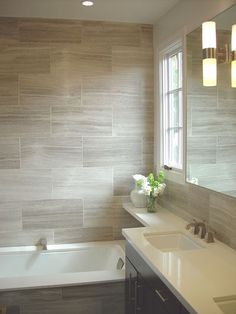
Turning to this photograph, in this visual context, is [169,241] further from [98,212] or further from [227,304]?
[98,212]

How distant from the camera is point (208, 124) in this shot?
2555mm

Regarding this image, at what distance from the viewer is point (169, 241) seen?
2541 millimetres

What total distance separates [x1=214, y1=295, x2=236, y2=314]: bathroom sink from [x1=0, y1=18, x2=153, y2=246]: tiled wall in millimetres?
2107

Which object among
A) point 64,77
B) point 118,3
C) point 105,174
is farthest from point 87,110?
point 118,3

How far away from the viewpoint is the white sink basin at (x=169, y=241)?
8.18ft

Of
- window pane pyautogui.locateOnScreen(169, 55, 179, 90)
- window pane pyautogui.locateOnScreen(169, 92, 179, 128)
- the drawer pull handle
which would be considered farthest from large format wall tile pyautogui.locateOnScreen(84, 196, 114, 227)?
the drawer pull handle

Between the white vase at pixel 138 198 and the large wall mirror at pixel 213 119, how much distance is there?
643mm

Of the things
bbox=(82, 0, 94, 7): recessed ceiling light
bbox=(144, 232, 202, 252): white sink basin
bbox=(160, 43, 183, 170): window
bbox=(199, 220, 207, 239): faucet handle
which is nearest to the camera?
bbox=(199, 220, 207, 239): faucet handle

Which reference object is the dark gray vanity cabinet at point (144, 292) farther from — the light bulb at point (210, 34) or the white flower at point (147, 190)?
the light bulb at point (210, 34)

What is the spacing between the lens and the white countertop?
154 centimetres

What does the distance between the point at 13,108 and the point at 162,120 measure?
1.41m

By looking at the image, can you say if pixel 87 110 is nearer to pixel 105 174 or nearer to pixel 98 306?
pixel 105 174

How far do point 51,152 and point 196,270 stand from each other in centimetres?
201

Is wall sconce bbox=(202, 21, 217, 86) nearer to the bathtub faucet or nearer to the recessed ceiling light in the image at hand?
the recessed ceiling light
